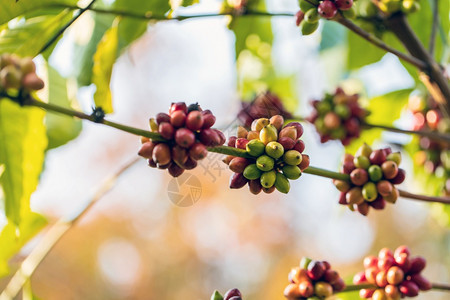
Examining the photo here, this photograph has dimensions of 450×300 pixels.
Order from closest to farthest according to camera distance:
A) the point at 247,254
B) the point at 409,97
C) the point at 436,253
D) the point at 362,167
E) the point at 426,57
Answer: the point at 362,167
the point at 426,57
the point at 409,97
the point at 436,253
the point at 247,254

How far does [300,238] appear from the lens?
40.7 ft

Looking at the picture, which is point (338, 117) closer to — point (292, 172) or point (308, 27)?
point (308, 27)

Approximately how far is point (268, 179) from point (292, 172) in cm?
5

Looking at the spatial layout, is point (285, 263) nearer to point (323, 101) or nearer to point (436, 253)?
point (436, 253)

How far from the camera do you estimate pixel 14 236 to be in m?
1.68

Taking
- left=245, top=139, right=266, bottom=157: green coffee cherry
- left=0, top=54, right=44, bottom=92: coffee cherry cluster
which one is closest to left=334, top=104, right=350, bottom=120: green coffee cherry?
left=245, top=139, right=266, bottom=157: green coffee cherry

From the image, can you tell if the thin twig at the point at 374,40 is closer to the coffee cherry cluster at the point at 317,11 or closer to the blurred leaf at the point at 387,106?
the coffee cherry cluster at the point at 317,11

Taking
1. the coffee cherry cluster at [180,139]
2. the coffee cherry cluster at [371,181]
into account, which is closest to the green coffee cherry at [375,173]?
the coffee cherry cluster at [371,181]

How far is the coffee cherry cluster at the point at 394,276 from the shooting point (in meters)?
1.25

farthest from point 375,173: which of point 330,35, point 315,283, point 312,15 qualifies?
point 330,35

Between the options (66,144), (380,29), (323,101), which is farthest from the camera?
(323,101)

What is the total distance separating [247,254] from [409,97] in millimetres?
11652

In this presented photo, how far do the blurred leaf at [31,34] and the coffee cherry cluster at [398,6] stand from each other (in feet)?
2.72

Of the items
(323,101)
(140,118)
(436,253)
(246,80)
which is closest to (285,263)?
(436,253)
